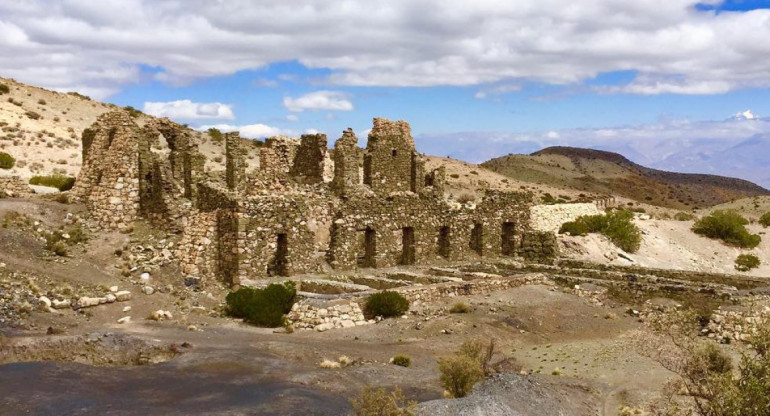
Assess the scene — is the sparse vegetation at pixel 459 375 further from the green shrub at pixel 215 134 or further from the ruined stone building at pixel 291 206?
the green shrub at pixel 215 134

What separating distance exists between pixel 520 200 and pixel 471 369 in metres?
22.9

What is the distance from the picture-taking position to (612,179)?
136 metres

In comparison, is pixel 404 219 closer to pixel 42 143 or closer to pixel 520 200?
pixel 520 200

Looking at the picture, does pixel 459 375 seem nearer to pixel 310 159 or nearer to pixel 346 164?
pixel 346 164

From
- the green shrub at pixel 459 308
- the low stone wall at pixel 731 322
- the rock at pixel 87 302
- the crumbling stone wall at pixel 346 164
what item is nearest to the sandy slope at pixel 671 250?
the crumbling stone wall at pixel 346 164

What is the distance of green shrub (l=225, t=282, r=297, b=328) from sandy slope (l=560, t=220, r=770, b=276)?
873 inches

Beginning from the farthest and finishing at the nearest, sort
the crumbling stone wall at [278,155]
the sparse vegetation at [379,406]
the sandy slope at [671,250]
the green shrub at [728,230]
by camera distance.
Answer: the green shrub at [728,230]
the sandy slope at [671,250]
the crumbling stone wall at [278,155]
the sparse vegetation at [379,406]

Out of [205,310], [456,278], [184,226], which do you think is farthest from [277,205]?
[456,278]

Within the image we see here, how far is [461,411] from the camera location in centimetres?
1459

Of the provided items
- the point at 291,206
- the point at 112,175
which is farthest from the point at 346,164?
the point at 112,175

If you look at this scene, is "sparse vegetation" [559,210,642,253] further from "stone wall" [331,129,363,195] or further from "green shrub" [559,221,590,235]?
"stone wall" [331,129,363,195]

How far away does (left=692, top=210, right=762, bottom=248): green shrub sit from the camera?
50.0 metres

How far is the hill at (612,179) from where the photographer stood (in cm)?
11412

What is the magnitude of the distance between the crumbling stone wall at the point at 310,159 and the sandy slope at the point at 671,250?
603 inches
